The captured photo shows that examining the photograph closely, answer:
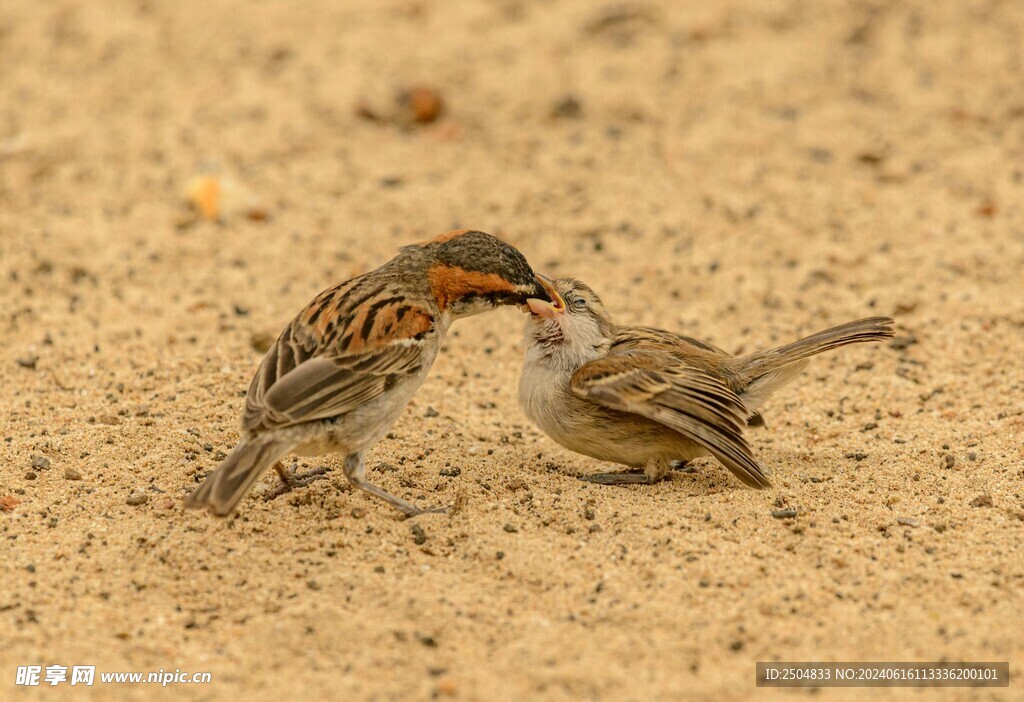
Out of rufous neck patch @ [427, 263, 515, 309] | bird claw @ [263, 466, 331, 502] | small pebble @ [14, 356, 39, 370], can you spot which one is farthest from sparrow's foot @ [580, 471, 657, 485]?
small pebble @ [14, 356, 39, 370]

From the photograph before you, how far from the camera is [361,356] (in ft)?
22.2

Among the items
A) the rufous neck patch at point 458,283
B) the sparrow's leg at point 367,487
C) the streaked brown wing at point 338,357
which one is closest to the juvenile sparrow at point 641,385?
the rufous neck patch at point 458,283

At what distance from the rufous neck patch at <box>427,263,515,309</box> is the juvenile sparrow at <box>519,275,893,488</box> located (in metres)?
0.28

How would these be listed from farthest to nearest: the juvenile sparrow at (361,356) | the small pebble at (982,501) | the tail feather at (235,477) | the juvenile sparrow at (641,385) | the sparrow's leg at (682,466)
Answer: the sparrow's leg at (682,466)
the juvenile sparrow at (641,385)
the small pebble at (982,501)
the juvenile sparrow at (361,356)
the tail feather at (235,477)

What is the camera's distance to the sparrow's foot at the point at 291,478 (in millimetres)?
7090

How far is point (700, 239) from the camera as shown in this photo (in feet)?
34.9

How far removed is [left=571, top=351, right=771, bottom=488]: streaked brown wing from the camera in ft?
22.5

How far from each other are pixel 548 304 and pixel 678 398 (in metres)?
0.96

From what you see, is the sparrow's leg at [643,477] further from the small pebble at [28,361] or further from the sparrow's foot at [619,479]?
the small pebble at [28,361]

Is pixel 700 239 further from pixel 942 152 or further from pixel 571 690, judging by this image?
pixel 571 690

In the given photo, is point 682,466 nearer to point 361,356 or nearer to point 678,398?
point 678,398

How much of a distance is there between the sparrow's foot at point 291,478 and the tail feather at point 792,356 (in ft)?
8.67

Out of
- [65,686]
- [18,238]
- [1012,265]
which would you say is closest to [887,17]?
[1012,265]

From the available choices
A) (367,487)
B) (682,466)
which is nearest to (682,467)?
(682,466)
